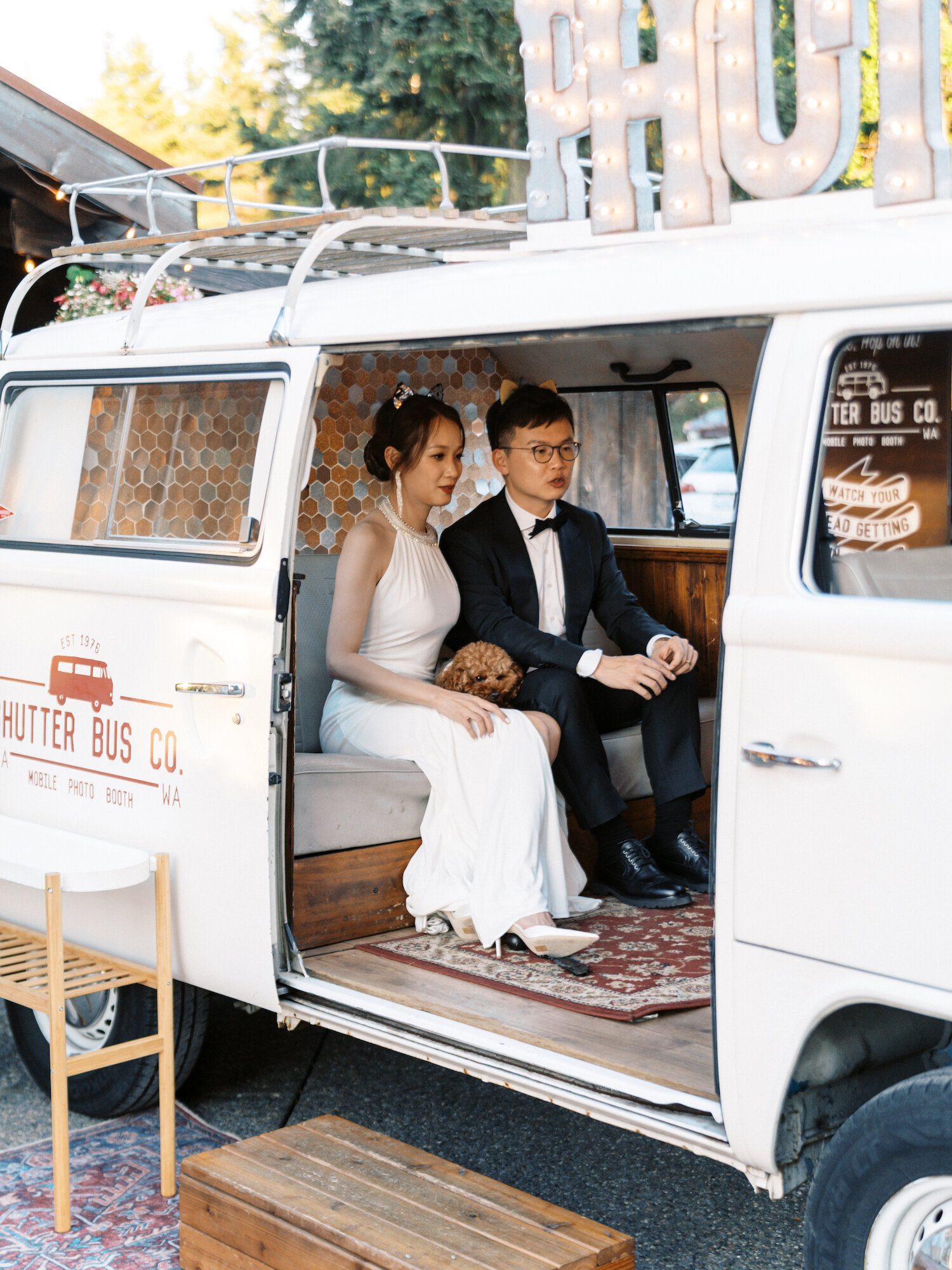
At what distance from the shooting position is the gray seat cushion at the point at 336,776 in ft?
13.0

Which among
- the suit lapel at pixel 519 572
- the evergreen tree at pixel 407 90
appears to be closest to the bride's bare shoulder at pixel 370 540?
the suit lapel at pixel 519 572

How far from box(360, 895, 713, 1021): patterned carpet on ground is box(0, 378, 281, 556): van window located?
1256 mm

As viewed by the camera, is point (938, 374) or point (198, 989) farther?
point (198, 989)

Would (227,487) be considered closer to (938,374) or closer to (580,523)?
(580,523)

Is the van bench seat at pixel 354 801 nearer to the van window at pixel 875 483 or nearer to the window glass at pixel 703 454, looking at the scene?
the van window at pixel 875 483

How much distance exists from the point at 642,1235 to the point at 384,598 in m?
2.04

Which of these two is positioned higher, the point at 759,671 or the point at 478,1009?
the point at 759,671

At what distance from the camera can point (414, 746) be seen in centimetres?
424

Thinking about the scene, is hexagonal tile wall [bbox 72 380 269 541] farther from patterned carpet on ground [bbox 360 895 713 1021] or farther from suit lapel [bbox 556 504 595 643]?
suit lapel [bbox 556 504 595 643]

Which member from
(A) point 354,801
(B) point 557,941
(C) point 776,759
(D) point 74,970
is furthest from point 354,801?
(C) point 776,759

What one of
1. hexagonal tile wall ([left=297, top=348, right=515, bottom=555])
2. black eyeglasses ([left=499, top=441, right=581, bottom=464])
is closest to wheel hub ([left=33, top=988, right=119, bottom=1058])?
hexagonal tile wall ([left=297, top=348, right=515, bottom=555])

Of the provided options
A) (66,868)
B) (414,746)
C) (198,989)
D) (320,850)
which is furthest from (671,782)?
(66,868)

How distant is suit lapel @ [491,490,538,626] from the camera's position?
470 cm

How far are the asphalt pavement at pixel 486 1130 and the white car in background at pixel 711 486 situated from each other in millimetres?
2356
